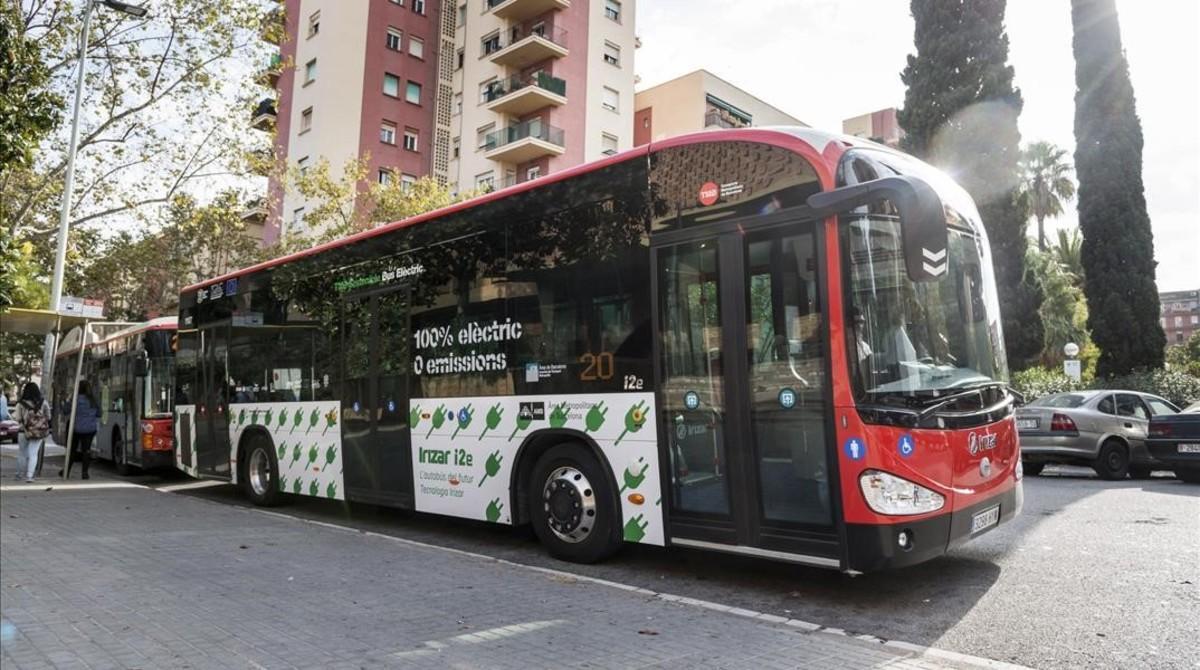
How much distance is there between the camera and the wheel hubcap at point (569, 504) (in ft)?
21.5

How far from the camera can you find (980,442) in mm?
5430

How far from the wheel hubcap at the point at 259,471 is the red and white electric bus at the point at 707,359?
263 centimetres

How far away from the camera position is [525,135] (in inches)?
1368

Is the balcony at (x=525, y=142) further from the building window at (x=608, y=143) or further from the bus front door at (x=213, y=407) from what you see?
the bus front door at (x=213, y=407)

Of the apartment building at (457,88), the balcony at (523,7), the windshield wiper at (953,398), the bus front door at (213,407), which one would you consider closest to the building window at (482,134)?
the apartment building at (457,88)

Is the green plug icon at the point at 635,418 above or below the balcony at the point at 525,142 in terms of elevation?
below

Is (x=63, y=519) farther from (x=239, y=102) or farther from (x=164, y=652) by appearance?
(x=239, y=102)

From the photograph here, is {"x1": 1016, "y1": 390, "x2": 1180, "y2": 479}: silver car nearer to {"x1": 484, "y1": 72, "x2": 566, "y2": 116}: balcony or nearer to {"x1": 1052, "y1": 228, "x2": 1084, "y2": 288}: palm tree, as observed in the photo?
{"x1": 484, "y1": 72, "x2": 566, "y2": 116}: balcony

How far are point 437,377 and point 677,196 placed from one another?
328 centimetres

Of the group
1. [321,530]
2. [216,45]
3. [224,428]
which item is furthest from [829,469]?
[216,45]

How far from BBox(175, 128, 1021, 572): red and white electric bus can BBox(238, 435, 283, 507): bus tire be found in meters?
2.32

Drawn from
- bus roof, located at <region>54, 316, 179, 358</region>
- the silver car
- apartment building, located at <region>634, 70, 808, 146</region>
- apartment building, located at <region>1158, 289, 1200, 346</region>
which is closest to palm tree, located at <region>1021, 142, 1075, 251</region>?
apartment building, located at <region>634, 70, 808, 146</region>

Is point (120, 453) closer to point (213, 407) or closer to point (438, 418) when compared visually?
point (213, 407)

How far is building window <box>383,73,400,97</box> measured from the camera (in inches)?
1463
